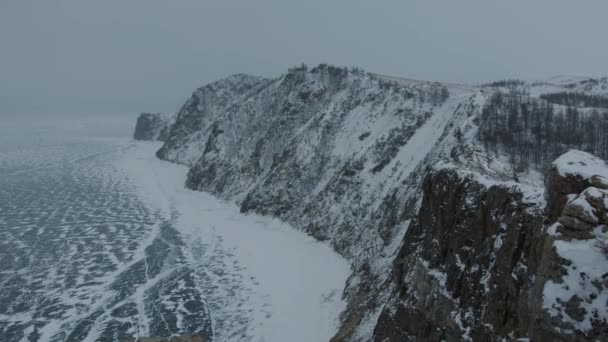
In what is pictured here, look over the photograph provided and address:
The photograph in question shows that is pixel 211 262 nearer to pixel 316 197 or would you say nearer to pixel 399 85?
pixel 316 197

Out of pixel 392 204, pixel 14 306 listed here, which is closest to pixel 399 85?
pixel 392 204

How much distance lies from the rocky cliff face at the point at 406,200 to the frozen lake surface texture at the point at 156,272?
3763 mm

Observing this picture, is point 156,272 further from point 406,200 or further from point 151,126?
point 151,126

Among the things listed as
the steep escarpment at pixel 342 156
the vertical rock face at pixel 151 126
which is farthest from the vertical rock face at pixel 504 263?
the vertical rock face at pixel 151 126

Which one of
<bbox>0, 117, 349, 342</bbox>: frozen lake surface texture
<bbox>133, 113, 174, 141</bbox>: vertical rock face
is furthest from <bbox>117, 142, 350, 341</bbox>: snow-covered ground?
<bbox>133, 113, 174, 141</bbox>: vertical rock face

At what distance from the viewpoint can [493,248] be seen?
700 inches

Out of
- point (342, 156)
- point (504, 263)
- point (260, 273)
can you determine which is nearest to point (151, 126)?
point (342, 156)

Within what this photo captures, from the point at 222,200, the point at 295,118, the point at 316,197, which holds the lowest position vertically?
the point at 222,200

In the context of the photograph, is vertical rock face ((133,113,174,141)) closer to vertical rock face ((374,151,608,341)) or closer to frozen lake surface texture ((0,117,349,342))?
frozen lake surface texture ((0,117,349,342))

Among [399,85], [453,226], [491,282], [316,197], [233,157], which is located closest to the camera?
[491,282]

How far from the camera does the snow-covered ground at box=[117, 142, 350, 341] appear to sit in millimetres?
32625

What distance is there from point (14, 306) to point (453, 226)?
32109mm

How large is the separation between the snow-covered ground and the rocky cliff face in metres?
1.98

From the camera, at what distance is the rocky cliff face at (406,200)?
14633 millimetres
